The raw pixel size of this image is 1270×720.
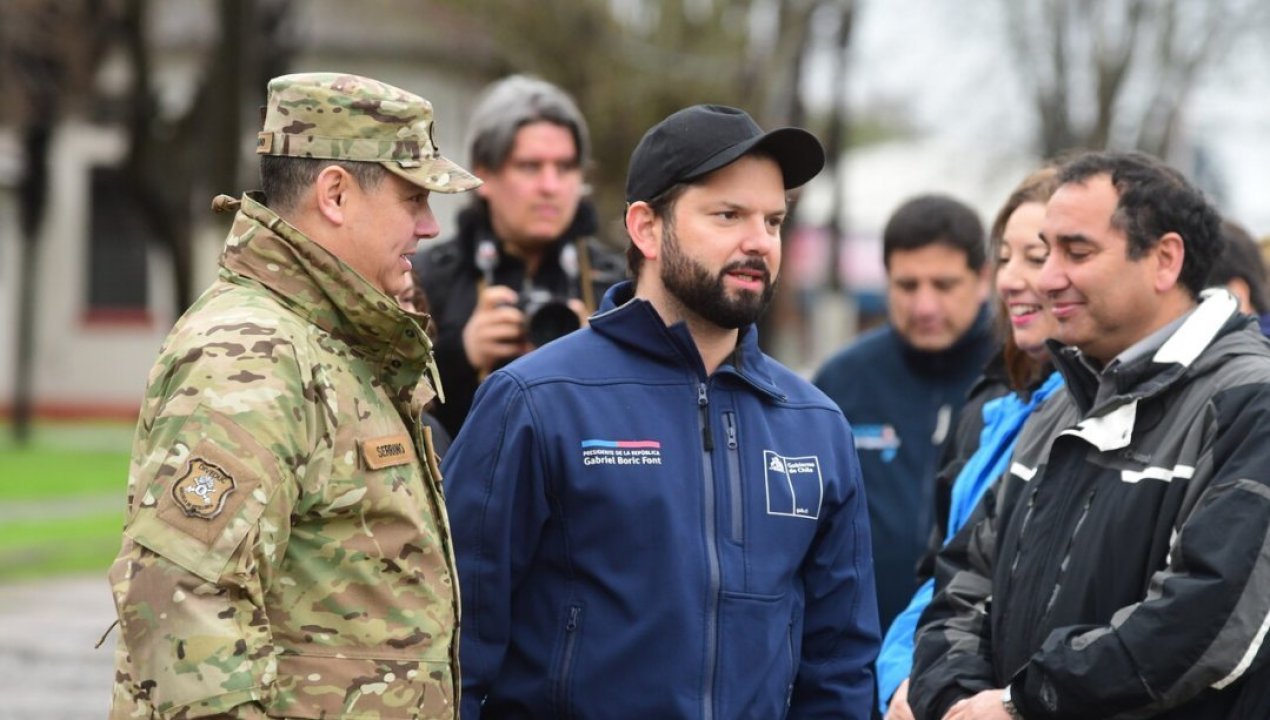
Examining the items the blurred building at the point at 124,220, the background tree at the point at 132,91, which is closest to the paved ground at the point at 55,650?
the background tree at the point at 132,91

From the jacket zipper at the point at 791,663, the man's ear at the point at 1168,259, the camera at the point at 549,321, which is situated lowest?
the jacket zipper at the point at 791,663

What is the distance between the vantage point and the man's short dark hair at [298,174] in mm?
3479

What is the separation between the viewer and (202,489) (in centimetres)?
309

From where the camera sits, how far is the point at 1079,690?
3.81 metres

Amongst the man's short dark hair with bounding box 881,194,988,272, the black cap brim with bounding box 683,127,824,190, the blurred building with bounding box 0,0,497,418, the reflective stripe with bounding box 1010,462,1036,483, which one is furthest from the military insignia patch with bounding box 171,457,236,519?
the blurred building with bounding box 0,0,497,418

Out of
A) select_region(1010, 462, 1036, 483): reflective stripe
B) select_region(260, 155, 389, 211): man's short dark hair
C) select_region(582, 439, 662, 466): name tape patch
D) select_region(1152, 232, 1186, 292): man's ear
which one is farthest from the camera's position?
select_region(1010, 462, 1036, 483): reflective stripe

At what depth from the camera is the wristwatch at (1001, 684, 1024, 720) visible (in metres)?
4.01

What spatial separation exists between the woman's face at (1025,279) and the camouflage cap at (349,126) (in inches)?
84.9

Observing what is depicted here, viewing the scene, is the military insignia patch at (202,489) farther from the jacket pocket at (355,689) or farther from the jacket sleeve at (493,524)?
the jacket sleeve at (493,524)

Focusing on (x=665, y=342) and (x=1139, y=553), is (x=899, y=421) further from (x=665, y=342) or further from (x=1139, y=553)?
(x=665, y=342)

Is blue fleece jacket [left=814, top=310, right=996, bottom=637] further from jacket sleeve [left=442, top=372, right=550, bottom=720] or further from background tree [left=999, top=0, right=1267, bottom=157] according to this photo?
background tree [left=999, top=0, right=1267, bottom=157]

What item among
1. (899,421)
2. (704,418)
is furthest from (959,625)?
(899,421)

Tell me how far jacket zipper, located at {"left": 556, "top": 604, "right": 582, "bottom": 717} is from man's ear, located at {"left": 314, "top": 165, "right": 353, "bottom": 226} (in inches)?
36.9

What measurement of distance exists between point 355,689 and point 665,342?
106cm
